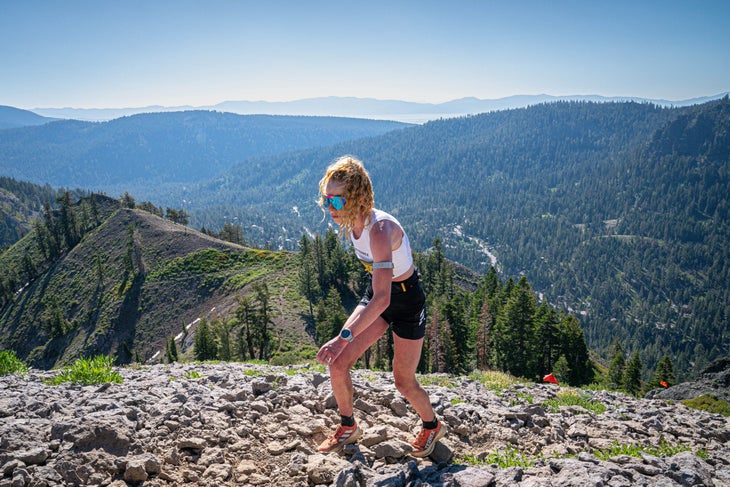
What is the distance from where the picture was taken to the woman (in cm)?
483

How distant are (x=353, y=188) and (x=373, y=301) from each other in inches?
53.2

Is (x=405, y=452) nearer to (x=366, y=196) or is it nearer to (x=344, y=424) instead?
(x=344, y=424)

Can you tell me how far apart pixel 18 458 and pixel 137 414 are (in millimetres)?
1555

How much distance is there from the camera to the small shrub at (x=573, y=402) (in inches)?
371

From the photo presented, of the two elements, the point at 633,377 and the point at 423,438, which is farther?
the point at 633,377

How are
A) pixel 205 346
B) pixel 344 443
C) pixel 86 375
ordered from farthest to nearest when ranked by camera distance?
1. pixel 205 346
2. pixel 86 375
3. pixel 344 443

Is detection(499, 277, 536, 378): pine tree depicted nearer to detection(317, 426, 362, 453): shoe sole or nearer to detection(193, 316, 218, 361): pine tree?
detection(193, 316, 218, 361): pine tree

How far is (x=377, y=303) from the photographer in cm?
479

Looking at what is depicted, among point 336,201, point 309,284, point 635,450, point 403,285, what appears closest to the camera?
point 336,201

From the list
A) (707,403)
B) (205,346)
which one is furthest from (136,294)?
(707,403)

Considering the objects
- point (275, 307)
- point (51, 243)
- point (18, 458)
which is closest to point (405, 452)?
point (18, 458)

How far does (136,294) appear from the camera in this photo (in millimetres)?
93688

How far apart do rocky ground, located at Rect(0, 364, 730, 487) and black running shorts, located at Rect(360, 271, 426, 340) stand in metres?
1.69

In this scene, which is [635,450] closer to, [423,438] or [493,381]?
[423,438]
